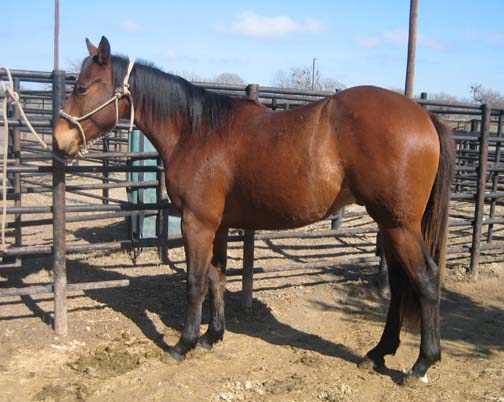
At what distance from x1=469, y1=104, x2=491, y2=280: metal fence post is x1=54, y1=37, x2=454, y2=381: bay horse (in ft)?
7.64

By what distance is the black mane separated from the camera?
11.5 ft

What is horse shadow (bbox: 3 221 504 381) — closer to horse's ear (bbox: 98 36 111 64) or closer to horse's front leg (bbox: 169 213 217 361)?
horse's front leg (bbox: 169 213 217 361)

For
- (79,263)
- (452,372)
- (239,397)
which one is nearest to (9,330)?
(79,263)

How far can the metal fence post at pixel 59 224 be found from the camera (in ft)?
12.1

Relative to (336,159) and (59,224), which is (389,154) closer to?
(336,159)

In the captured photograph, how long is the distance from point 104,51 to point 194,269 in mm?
1598

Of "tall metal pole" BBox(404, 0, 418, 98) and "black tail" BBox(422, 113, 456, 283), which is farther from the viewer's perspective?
"tall metal pole" BBox(404, 0, 418, 98)

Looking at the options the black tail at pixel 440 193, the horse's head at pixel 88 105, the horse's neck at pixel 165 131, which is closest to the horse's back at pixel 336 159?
the black tail at pixel 440 193

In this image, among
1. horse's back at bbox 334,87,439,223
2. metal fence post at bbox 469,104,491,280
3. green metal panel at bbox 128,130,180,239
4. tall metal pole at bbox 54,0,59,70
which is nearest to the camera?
horse's back at bbox 334,87,439,223

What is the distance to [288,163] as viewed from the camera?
318 cm

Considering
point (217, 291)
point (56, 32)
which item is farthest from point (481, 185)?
point (56, 32)

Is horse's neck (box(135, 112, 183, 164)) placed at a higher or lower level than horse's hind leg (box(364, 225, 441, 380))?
higher

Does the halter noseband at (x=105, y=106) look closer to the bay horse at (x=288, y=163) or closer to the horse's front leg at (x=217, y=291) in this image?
the bay horse at (x=288, y=163)

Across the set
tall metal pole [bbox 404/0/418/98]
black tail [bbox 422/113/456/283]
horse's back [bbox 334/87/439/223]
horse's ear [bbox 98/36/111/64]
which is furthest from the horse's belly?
tall metal pole [bbox 404/0/418/98]
